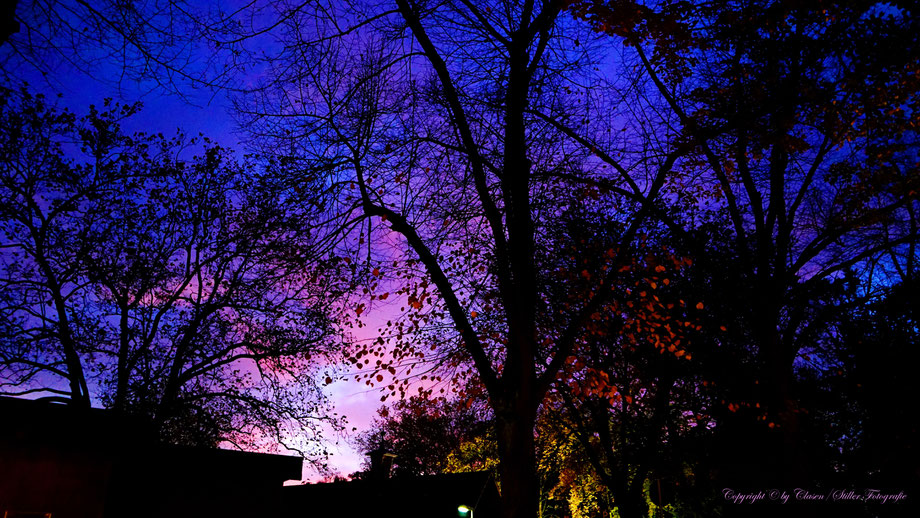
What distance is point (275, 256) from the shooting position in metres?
8.54

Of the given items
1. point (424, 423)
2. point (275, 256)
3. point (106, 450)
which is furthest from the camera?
point (424, 423)

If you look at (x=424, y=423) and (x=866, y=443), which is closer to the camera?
(x=866, y=443)

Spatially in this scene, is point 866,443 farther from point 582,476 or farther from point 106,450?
point 106,450

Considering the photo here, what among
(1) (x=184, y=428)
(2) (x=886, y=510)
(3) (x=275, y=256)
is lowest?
(2) (x=886, y=510)

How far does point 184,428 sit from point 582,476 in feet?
71.6

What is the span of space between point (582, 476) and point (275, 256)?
26.8 m

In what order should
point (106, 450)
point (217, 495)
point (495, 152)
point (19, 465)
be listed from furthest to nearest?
point (495, 152) < point (217, 495) < point (106, 450) < point (19, 465)

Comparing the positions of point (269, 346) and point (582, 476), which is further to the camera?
point (582, 476)

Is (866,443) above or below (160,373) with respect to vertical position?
below

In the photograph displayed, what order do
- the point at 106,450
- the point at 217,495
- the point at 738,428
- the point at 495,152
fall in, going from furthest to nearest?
the point at 738,428 → the point at 495,152 → the point at 217,495 → the point at 106,450

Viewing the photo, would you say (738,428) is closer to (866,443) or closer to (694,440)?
(694,440)

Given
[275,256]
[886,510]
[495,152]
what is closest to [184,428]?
[275,256]

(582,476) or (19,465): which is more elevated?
(19,465)

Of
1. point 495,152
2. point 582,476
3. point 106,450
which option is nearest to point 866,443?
point 582,476
